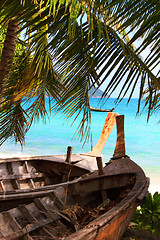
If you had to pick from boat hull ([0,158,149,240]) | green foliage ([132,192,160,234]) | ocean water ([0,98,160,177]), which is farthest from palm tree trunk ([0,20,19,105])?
ocean water ([0,98,160,177])

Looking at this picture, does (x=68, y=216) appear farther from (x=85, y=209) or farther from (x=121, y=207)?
(x=121, y=207)

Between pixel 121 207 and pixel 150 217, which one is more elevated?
pixel 121 207

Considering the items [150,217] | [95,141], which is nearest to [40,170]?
[150,217]

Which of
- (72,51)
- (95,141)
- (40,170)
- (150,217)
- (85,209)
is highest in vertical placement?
(72,51)

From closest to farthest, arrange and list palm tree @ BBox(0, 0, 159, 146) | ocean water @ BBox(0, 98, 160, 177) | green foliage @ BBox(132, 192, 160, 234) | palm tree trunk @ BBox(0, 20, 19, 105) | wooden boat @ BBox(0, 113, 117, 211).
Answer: palm tree @ BBox(0, 0, 159, 146) → palm tree trunk @ BBox(0, 20, 19, 105) → green foliage @ BBox(132, 192, 160, 234) → wooden boat @ BBox(0, 113, 117, 211) → ocean water @ BBox(0, 98, 160, 177)

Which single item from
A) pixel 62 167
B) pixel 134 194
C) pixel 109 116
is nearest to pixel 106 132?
pixel 109 116

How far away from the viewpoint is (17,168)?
18.8 feet

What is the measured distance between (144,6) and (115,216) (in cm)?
212

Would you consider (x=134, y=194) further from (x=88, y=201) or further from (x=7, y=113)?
(x=7, y=113)

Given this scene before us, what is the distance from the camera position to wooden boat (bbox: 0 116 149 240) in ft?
10.1

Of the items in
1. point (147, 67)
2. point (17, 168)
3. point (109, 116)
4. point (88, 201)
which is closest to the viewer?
point (147, 67)

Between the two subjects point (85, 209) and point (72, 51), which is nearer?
point (72, 51)

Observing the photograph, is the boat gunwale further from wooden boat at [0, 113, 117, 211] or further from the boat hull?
wooden boat at [0, 113, 117, 211]

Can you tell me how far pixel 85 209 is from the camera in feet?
13.9
